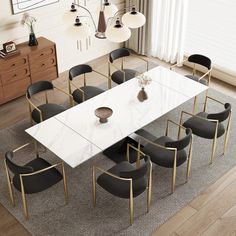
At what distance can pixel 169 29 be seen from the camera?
778 cm

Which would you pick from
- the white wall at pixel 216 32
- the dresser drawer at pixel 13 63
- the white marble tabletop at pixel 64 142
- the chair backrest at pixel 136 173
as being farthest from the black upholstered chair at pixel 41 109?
the white wall at pixel 216 32

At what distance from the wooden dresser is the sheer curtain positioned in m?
2.14

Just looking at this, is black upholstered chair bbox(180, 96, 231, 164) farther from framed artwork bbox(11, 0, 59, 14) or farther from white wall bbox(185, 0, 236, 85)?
framed artwork bbox(11, 0, 59, 14)

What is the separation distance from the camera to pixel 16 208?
16.3 ft

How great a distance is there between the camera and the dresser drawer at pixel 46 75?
270 inches

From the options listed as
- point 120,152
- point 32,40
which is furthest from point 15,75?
point 120,152

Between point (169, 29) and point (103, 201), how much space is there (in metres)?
3.94

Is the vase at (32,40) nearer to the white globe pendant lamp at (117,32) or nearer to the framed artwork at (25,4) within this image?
the framed artwork at (25,4)

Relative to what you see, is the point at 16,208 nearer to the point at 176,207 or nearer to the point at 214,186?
the point at 176,207

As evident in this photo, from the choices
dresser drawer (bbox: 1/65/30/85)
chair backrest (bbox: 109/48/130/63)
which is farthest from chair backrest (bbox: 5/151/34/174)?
chair backrest (bbox: 109/48/130/63)

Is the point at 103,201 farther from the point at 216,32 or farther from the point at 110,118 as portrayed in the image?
the point at 216,32

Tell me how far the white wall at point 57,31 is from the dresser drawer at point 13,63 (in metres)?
0.42

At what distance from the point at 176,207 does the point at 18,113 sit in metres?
2.99

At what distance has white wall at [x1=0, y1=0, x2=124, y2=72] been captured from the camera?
6.55 meters
